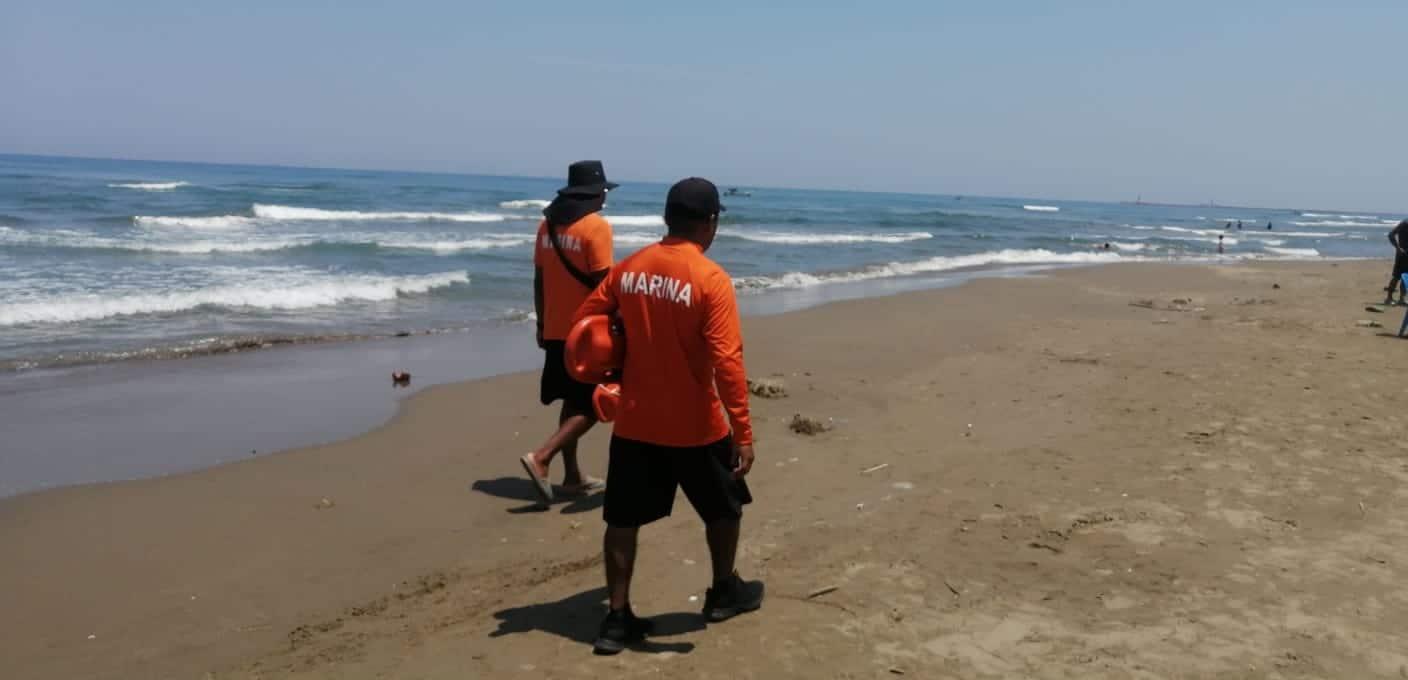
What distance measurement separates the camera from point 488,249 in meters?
24.1

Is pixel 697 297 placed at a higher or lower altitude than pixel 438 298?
higher

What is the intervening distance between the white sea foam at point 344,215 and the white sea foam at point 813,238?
34.9 feet

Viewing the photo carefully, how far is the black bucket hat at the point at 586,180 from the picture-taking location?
4.94 meters

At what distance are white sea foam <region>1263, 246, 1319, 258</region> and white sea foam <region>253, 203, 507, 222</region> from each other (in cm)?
3000

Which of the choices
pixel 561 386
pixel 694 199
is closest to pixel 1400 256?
pixel 561 386

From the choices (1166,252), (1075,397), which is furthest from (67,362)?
(1166,252)

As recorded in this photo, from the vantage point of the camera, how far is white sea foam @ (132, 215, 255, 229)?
28.1 metres

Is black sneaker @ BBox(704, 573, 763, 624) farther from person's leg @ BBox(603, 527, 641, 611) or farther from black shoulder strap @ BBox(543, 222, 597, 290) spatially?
black shoulder strap @ BBox(543, 222, 597, 290)

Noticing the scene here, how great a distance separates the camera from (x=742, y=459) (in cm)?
347

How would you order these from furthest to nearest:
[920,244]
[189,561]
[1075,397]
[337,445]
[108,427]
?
[920,244]
[1075,397]
[108,427]
[337,445]
[189,561]

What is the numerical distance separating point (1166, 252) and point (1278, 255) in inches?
178

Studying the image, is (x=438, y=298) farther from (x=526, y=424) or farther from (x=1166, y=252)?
(x=1166, y=252)

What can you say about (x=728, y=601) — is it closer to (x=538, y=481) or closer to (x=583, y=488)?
(x=538, y=481)

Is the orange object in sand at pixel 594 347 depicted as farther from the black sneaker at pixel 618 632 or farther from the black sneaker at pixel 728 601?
the black sneaker at pixel 728 601
